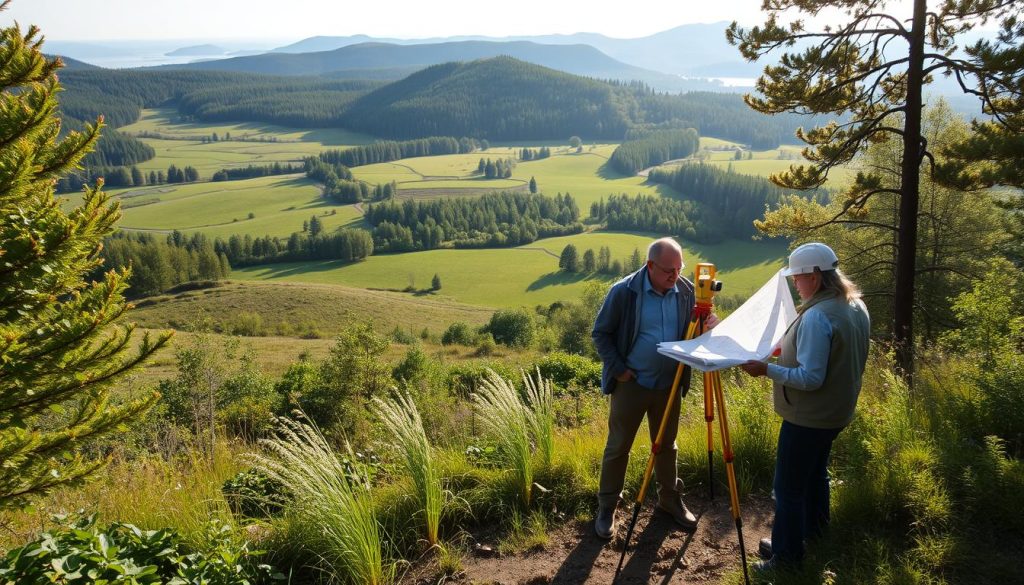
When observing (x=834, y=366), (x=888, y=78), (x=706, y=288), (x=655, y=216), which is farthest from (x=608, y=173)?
(x=834, y=366)

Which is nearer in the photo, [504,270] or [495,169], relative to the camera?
[504,270]

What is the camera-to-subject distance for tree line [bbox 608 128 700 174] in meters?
171

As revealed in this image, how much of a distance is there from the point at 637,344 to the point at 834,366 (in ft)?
4.48

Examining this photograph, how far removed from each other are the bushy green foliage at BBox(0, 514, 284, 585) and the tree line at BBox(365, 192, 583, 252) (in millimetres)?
106907

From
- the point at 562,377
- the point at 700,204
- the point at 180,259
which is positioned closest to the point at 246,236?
the point at 180,259

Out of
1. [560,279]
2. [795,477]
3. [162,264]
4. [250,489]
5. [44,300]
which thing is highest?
[44,300]

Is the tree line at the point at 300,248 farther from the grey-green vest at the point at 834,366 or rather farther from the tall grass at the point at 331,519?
the grey-green vest at the point at 834,366

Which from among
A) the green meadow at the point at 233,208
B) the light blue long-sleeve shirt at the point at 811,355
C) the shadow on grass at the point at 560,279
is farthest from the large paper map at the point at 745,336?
the green meadow at the point at 233,208

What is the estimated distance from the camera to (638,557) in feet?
14.9

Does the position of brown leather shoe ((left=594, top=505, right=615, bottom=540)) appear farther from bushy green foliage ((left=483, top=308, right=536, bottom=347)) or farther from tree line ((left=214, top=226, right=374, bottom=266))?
tree line ((left=214, top=226, right=374, bottom=266))

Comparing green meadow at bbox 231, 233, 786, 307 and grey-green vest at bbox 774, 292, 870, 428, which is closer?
grey-green vest at bbox 774, 292, 870, 428

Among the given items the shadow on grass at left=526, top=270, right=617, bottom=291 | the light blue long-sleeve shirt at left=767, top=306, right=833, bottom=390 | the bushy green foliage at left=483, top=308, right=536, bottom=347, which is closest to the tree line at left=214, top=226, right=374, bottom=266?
the shadow on grass at left=526, top=270, right=617, bottom=291

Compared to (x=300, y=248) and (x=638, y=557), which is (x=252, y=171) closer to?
(x=300, y=248)

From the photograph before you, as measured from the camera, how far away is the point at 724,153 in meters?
192
